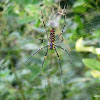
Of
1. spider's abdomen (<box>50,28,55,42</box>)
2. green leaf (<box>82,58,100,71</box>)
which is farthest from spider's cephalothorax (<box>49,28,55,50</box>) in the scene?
green leaf (<box>82,58,100,71</box>)

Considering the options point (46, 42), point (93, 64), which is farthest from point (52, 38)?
point (93, 64)

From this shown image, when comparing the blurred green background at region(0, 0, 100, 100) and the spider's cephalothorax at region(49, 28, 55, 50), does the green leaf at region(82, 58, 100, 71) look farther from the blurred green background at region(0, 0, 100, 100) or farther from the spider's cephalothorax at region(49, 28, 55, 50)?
the spider's cephalothorax at region(49, 28, 55, 50)

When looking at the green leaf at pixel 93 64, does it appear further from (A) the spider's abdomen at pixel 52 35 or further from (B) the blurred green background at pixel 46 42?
(A) the spider's abdomen at pixel 52 35

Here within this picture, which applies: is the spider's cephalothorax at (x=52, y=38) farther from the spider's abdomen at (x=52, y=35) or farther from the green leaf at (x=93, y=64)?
the green leaf at (x=93, y=64)

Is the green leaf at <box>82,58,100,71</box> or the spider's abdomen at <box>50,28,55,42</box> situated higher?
the spider's abdomen at <box>50,28,55,42</box>

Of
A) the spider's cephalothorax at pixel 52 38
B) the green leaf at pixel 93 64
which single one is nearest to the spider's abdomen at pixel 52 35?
the spider's cephalothorax at pixel 52 38

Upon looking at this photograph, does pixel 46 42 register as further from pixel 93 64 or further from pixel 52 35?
pixel 93 64

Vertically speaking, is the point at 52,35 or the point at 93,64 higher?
the point at 52,35

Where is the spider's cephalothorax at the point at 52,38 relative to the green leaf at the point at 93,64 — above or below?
above

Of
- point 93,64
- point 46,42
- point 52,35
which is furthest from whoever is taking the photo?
point 46,42

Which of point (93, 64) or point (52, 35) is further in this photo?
point (52, 35)

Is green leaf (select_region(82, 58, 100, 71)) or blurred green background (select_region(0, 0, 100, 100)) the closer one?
green leaf (select_region(82, 58, 100, 71))

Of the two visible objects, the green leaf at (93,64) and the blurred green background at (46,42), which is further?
the blurred green background at (46,42)

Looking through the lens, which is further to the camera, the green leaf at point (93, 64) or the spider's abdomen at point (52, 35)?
the spider's abdomen at point (52, 35)
